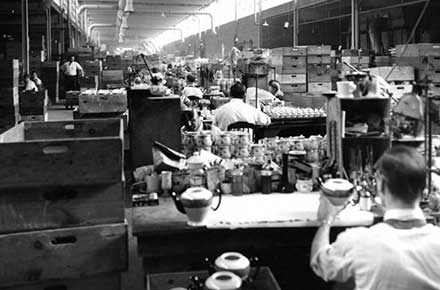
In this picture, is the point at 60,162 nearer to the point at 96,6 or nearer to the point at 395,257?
the point at 395,257

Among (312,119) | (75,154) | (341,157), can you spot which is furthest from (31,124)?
(312,119)

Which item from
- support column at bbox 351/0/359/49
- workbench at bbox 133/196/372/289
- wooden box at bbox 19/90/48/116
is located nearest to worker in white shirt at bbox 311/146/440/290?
workbench at bbox 133/196/372/289

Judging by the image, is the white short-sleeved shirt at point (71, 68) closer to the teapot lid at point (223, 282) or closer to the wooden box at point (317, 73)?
the wooden box at point (317, 73)

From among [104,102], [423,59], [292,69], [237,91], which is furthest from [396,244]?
[292,69]

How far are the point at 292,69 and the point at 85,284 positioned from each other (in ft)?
23.0

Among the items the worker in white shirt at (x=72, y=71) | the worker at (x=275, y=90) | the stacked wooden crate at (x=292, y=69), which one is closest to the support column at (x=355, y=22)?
the stacked wooden crate at (x=292, y=69)

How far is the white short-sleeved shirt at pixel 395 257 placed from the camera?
68.8 inches

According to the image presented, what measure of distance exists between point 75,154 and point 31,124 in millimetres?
912

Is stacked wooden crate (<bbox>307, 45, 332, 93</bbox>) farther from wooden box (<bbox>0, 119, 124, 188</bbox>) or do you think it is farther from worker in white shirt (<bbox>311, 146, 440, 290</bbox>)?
worker in white shirt (<bbox>311, 146, 440, 290</bbox>)

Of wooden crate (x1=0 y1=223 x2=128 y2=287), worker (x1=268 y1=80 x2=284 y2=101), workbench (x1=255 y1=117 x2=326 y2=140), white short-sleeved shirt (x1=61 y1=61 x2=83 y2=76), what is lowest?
wooden crate (x1=0 y1=223 x2=128 y2=287)

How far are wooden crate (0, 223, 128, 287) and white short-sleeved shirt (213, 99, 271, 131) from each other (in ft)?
9.90

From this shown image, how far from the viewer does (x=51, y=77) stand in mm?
14906

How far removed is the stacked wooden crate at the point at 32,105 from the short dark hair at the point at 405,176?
932cm

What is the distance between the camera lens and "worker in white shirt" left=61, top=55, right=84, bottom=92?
15375 millimetres
